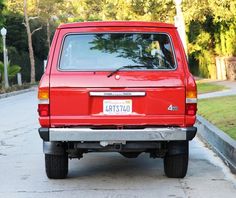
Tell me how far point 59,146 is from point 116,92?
1.09 m

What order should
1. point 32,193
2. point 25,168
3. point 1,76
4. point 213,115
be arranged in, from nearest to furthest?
point 32,193
point 25,168
point 213,115
point 1,76

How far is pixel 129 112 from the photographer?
756cm

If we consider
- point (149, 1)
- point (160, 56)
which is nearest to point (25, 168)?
point (160, 56)

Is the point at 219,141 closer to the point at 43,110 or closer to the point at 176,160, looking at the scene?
the point at 176,160

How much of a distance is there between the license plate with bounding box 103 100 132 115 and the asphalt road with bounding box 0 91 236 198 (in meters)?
0.97

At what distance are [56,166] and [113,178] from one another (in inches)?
32.6

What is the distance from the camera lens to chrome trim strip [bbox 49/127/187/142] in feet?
24.4

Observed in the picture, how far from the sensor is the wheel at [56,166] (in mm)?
8086

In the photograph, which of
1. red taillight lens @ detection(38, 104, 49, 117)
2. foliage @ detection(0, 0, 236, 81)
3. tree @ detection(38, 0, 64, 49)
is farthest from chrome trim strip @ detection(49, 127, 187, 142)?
tree @ detection(38, 0, 64, 49)

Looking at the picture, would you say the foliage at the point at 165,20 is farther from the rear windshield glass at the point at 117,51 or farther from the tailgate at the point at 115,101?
the tailgate at the point at 115,101

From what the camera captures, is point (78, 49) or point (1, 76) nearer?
point (78, 49)

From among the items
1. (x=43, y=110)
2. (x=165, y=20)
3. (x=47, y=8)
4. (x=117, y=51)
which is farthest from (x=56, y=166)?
(x=47, y=8)

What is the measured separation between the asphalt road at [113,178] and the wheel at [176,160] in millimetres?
100

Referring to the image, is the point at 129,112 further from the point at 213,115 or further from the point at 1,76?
the point at 1,76
